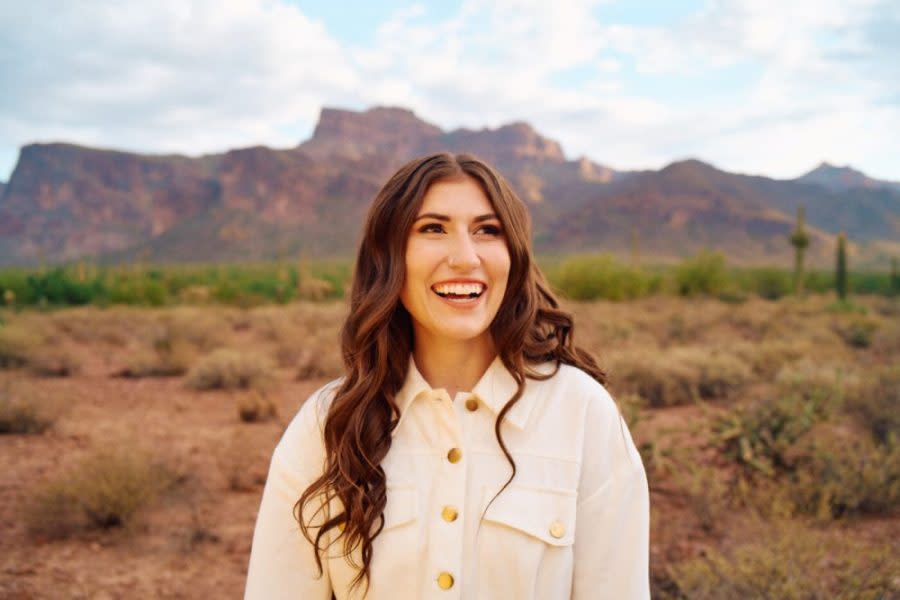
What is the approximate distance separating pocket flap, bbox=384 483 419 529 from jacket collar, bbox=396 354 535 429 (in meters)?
0.17

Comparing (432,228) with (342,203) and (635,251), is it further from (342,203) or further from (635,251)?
→ (342,203)

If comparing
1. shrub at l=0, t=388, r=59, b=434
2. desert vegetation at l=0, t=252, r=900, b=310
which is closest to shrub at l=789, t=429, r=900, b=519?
shrub at l=0, t=388, r=59, b=434

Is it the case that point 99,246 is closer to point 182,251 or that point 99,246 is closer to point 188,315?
point 182,251

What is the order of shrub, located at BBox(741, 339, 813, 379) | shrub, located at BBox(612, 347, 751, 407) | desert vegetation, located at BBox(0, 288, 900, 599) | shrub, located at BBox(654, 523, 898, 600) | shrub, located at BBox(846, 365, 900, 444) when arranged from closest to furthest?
shrub, located at BBox(654, 523, 898, 600) < desert vegetation, located at BBox(0, 288, 900, 599) < shrub, located at BBox(846, 365, 900, 444) < shrub, located at BBox(612, 347, 751, 407) < shrub, located at BBox(741, 339, 813, 379)

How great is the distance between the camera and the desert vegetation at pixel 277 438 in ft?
15.4

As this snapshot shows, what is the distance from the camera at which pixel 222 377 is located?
11.5m

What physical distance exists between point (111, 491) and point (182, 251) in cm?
9164

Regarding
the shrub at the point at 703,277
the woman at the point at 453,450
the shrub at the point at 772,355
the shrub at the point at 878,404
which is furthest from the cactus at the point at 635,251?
the woman at the point at 453,450

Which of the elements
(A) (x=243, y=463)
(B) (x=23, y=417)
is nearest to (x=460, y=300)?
(A) (x=243, y=463)

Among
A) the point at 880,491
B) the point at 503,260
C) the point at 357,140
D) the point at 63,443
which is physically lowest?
the point at 63,443

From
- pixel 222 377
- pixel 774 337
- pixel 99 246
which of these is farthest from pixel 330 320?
pixel 99 246

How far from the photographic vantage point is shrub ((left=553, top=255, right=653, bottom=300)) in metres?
26.5

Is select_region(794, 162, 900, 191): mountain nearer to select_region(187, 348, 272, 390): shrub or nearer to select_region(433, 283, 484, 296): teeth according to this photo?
select_region(187, 348, 272, 390): shrub

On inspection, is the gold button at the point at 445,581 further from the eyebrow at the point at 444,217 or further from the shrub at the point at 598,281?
the shrub at the point at 598,281
